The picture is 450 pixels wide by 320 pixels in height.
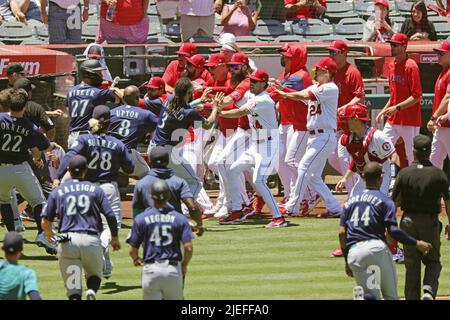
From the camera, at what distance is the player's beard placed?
15234 millimetres

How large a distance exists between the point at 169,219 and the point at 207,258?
11.8 ft

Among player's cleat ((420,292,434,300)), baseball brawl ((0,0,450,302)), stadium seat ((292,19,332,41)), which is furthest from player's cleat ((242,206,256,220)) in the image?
stadium seat ((292,19,332,41))

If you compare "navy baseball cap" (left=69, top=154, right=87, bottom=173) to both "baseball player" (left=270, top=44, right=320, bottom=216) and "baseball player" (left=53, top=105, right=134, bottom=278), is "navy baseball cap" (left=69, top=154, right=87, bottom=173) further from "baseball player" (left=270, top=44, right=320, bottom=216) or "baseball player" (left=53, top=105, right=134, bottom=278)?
"baseball player" (left=270, top=44, right=320, bottom=216)

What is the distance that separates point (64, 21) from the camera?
58.6 feet

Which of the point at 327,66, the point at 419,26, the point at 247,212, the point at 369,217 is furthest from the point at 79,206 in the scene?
the point at 419,26

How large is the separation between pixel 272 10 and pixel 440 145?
581 cm

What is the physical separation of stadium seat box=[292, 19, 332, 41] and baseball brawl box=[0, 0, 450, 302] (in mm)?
251

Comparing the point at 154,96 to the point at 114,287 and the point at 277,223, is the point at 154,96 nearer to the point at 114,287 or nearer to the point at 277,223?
the point at 277,223

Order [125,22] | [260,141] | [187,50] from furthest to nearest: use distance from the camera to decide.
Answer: [125,22]
[187,50]
[260,141]

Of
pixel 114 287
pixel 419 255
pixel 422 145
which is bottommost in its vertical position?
pixel 114 287

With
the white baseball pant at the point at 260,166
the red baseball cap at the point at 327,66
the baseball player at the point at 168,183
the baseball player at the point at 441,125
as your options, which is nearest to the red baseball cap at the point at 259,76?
the red baseball cap at the point at 327,66

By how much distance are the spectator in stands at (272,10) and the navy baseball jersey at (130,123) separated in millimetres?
6142

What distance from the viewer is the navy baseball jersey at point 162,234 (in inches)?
389

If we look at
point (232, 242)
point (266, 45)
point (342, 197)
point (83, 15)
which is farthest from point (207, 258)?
point (83, 15)
